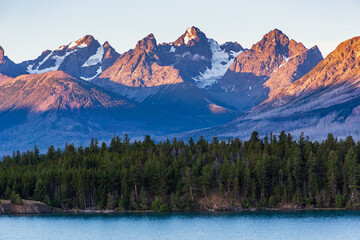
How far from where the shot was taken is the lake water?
130575 mm

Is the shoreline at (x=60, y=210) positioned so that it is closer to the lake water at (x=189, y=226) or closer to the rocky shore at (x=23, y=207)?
the rocky shore at (x=23, y=207)

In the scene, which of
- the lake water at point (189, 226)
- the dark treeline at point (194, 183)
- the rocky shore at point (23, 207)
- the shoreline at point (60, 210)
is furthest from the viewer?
the dark treeline at point (194, 183)

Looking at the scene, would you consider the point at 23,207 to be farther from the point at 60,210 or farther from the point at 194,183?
the point at 194,183

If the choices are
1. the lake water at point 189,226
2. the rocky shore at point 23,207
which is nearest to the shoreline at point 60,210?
the rocky shore at point 23,207

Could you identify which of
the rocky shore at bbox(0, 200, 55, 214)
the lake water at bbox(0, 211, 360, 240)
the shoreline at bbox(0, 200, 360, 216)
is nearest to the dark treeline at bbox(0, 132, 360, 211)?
the shoreline at bbox(0, 200, 360, 216)

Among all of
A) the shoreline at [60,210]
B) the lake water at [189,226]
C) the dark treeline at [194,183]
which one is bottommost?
the lake water at [189,226]

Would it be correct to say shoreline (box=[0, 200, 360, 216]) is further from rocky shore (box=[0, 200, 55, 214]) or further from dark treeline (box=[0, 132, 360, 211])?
dark treeline (box=[0, 132, 360, 211])

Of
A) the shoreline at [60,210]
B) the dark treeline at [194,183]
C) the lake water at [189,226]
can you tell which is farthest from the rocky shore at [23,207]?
the lake water at [189,226]

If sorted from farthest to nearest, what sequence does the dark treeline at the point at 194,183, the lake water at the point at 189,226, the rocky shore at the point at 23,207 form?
1. the dark treeline at the point at 194,183
2. the rocky shore at the point at 23,207
3. the lake water at the point at 189,226

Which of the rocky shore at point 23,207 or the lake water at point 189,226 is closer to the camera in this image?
the lake water at point 189,226

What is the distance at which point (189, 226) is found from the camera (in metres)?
142

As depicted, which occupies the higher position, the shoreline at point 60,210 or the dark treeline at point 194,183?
the dark treeline at point 194,183

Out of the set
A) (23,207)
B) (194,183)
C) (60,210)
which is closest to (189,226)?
(194,183)

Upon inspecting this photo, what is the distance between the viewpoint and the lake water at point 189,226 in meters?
131
